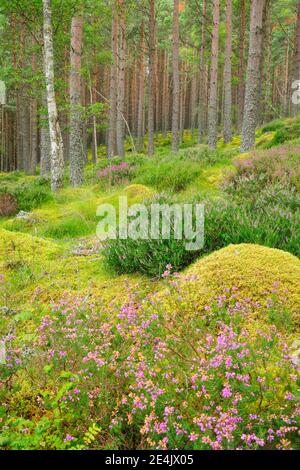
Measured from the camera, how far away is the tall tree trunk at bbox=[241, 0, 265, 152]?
13859mm

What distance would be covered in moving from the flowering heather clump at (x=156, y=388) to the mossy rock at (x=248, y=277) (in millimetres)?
352

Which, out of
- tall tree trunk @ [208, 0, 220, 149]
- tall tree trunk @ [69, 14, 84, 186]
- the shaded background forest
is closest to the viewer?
tall tree trunk @ [69, 14, 84, 186]

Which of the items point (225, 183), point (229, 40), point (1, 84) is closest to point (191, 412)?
point (225, 183)

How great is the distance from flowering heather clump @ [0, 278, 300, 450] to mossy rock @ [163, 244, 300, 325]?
35cm

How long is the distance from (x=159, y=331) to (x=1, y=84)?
19.0 metres

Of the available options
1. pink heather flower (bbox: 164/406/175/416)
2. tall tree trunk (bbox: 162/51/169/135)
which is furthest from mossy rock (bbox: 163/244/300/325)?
tall tree trunk (bbox: 162/51/169/135)

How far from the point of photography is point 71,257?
6078mm

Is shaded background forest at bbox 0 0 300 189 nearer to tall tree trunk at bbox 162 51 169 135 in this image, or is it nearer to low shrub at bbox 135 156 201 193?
tall tree trunk at bbox 162 51 169 135

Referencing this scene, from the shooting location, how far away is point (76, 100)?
→ 14.2m

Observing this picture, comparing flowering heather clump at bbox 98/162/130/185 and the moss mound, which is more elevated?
flowering heather clump at bbox 98/162/130/185

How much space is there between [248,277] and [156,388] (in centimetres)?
179

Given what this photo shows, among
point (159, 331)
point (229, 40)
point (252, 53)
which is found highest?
point (229, 40)

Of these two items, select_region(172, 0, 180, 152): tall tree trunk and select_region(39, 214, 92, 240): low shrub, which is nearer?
select_region(39, 214, 92, 240): low shrub
